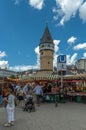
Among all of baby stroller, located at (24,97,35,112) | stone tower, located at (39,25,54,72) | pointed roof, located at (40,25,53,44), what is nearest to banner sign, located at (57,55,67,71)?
baby stroller, located at (24,97,35,112)

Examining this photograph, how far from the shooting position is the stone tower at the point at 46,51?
111825mm

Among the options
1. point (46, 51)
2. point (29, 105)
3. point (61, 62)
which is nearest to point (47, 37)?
point (46, 51)

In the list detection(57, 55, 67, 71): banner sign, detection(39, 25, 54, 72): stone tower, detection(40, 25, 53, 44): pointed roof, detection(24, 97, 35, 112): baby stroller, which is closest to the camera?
detection(24, 97, 35, 112): baby stroller

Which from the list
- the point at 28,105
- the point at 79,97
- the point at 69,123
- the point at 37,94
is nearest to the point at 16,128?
the point at 69,123

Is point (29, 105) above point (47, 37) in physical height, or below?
below

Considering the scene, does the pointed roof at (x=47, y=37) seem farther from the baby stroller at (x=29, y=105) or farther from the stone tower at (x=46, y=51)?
the baby stroller at (x=29, y=105)

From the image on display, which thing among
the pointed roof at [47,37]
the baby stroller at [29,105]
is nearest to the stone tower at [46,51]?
the pointed roof at [47,37]

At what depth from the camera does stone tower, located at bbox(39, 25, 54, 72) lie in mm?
111825

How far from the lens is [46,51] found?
117 m

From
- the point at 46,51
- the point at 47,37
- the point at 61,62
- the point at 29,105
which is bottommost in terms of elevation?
the point at 29,105

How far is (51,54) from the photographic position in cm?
11650

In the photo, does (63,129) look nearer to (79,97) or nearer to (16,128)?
(16,128)

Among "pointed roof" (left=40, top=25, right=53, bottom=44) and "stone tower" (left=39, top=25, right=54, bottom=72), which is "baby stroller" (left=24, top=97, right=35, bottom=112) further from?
"pointed roof" (left=40, top=25, right=53, bottom=44)

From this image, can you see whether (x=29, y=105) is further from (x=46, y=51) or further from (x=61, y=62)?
(x=46, y=51)
